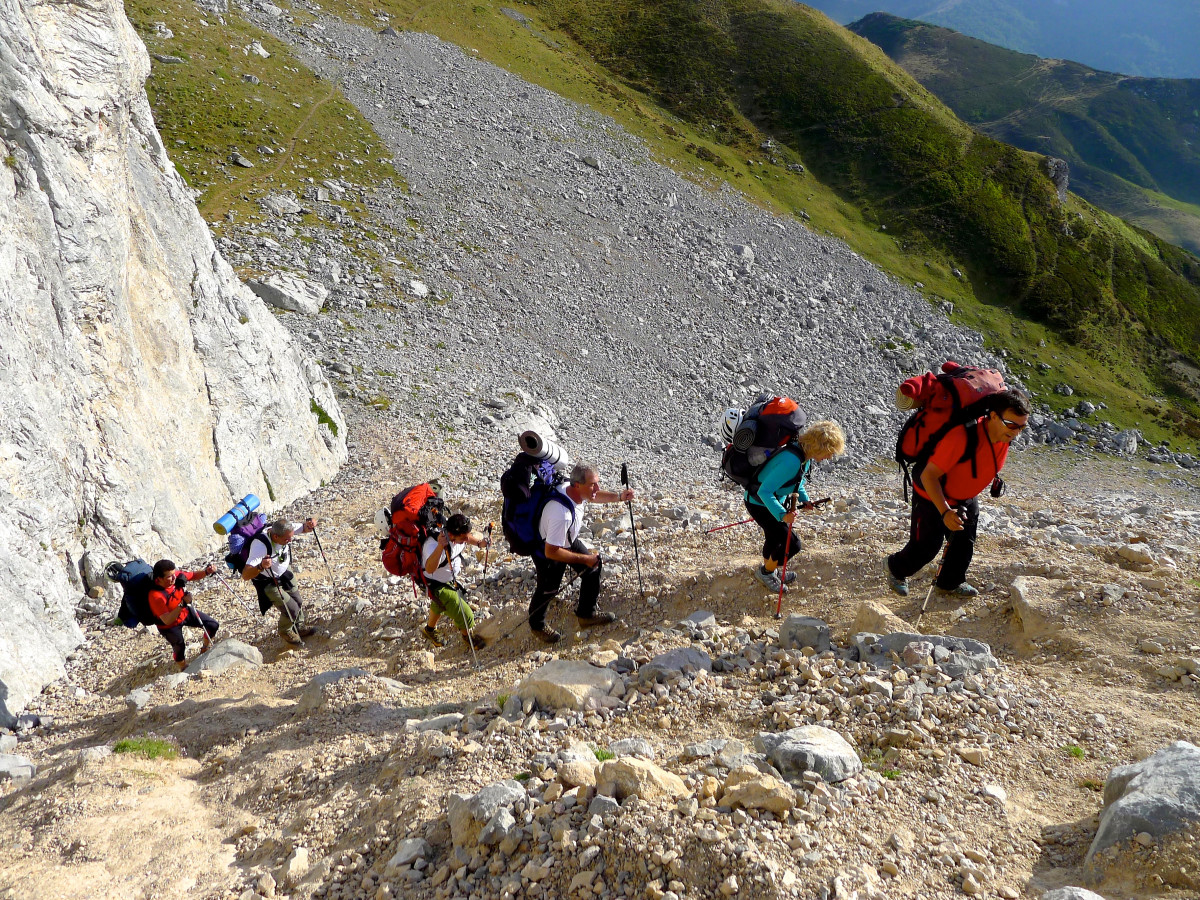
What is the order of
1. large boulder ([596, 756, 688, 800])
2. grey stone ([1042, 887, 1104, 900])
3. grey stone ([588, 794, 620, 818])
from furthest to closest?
large boulder ([596, 756, 688, 800]) < grey stone ([588, 794, 620, 818]) < grey stone ([1042, 887, 1104, 900])

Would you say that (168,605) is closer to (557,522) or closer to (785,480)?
(557,522)

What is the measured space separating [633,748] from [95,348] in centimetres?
1184

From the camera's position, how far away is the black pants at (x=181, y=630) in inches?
344

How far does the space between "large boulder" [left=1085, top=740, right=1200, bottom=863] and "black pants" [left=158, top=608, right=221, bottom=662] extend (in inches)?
391

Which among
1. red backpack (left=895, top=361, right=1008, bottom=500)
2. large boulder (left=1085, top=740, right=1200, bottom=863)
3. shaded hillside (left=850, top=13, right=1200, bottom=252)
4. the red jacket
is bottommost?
the red jacket

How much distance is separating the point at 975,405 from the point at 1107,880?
14.5 feet

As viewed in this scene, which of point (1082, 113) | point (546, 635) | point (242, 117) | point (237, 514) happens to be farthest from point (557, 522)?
point (1082, 113)

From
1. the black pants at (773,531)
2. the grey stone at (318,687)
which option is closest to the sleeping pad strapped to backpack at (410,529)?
the grey stone at (318,687)

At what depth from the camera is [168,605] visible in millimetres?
8508

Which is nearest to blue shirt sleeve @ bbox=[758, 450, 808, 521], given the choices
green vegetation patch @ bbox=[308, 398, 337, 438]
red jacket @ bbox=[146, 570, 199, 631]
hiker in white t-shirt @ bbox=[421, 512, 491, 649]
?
hiker in white t-shirt @ bbox=[421, 512, 491, 649]

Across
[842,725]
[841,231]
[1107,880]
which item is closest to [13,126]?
[842,725]

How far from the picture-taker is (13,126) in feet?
33.1

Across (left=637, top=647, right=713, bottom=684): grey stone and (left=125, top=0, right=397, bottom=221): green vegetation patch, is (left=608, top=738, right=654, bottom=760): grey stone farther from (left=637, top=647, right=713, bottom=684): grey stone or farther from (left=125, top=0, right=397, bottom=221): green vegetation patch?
(left=125, top=0, right=397, bottom=221): green vegetation patch

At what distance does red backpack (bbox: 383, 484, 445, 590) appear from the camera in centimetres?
800
